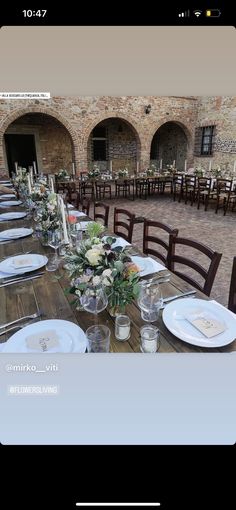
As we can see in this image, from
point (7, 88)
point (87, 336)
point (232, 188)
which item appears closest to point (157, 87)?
point (7, 88)

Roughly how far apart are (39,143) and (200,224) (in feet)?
20.0

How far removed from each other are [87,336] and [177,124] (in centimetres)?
1023

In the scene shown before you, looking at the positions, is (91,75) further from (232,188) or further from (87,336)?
(232,188)

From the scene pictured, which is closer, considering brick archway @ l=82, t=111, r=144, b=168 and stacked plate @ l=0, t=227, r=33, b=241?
stacked plate @ l=0, t=227, r=33, b=241

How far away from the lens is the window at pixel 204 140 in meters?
9.20

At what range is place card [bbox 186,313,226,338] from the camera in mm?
1021

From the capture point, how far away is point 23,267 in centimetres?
159

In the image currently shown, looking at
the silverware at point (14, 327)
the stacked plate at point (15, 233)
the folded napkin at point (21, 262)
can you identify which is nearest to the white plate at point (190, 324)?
the silverware at point (14, 327)

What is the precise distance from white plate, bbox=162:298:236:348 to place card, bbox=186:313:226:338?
12 mm

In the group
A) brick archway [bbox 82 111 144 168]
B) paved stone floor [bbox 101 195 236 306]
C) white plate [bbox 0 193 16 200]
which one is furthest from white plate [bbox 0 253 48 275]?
brick archway [bbox 82 111 144 168]

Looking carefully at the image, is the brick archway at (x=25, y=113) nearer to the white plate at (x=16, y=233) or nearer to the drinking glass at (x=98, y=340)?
the white plate at (x=16, y=233)

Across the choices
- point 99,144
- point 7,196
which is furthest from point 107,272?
point 99,144
